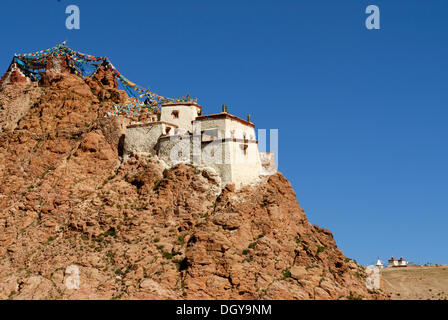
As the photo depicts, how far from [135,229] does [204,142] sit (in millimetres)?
9102

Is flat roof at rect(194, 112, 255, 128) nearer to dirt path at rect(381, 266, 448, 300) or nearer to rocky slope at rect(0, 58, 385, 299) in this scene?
rocky slope at rect(0, 58, 385, 299)

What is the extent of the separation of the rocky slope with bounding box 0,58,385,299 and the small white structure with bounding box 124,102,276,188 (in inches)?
→ 44.9

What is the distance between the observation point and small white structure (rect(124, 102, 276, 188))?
56031mm

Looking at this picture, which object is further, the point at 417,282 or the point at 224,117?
the point at 417,282

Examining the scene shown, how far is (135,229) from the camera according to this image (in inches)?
2100

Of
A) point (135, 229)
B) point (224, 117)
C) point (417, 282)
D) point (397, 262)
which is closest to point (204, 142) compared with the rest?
point (224, 117)

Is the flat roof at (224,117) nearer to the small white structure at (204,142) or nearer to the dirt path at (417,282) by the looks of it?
the small white structure at (204,142)

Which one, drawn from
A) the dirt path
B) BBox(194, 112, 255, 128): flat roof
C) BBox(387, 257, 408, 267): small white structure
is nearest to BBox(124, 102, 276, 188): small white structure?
BBox(194, 112, 255, 128): flat roof

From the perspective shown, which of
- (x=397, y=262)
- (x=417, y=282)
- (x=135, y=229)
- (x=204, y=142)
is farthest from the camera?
(x=397, y=262)

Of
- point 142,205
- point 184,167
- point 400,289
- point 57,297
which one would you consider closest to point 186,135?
point 184,167

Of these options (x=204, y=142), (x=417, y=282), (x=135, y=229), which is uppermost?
(x=204, y=142)

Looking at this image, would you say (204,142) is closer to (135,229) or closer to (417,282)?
(135,229)

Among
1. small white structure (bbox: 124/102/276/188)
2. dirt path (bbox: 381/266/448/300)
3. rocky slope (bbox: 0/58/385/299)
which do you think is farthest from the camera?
dirt path (bbox: 381/266/448/300)

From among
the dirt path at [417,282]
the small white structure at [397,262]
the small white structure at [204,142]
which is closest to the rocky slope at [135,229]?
the small white structure at [204,142]
